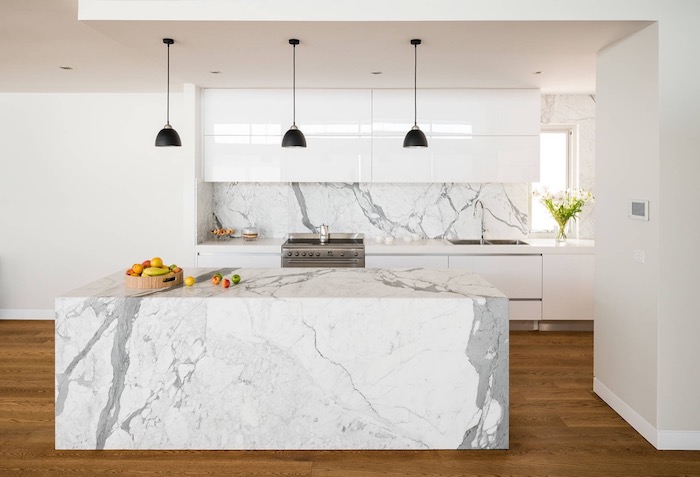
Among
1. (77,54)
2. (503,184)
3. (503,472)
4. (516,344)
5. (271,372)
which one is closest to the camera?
(503,472)

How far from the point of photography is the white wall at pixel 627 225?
339cm

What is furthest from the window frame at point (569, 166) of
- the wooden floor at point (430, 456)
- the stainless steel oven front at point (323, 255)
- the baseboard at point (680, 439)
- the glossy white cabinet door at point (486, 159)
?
the baseboard at point (680, 439)

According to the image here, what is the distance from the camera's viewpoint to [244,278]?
3.76m

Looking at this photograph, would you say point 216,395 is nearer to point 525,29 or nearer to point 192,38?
point 192,38

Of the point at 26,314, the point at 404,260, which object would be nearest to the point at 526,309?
the point at 404,260

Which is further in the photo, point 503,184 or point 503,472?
point 503,184

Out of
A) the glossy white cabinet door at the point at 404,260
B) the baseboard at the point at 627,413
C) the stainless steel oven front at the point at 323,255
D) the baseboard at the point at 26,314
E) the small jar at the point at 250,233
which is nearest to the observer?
the baseboard at the point at 627,413

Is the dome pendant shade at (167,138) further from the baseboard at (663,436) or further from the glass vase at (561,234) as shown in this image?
the glass vase at (561,234)

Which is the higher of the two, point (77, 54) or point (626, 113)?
point (77, 54)

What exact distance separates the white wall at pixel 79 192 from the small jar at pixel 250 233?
2.45 feet

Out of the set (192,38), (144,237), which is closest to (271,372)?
(192,38)

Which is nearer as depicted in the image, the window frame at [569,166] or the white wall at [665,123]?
the white wall at [665,123]

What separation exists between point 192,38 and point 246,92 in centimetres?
185

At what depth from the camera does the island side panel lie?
3.22 metres
